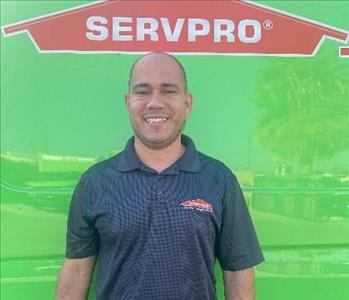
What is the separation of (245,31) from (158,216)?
2.45 feet

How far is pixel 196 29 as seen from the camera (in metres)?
1.83

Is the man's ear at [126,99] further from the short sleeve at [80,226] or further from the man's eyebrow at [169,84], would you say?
the short sleeve at [80,226]

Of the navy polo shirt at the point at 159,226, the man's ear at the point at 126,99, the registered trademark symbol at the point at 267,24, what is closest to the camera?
the navy polo shirt at the point at 159,226

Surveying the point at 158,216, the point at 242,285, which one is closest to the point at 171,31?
the point at 158,216

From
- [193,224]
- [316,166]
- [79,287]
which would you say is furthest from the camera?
[316,166]

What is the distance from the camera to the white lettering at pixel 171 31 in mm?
1816

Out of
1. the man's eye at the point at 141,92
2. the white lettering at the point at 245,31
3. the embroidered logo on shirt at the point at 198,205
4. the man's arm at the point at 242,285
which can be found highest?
the white lettering at the point at 245,31

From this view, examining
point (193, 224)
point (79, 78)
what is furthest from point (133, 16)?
point (193, 224)

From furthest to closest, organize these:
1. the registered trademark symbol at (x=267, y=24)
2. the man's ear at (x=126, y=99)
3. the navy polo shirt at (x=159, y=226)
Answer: the registered trademark symbol at (x=267, y=24) → the man's ear at (x=126, y=99) → the navy polo shirt at (x=159, y=226)

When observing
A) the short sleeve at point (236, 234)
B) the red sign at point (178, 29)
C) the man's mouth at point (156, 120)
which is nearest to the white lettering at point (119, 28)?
the red sign at point (178, 29)

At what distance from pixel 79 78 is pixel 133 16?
0.29m

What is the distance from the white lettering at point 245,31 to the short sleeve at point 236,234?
0.50m

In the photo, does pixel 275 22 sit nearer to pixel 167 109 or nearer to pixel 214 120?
pixel 214 120

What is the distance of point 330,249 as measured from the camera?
1.91 metres
